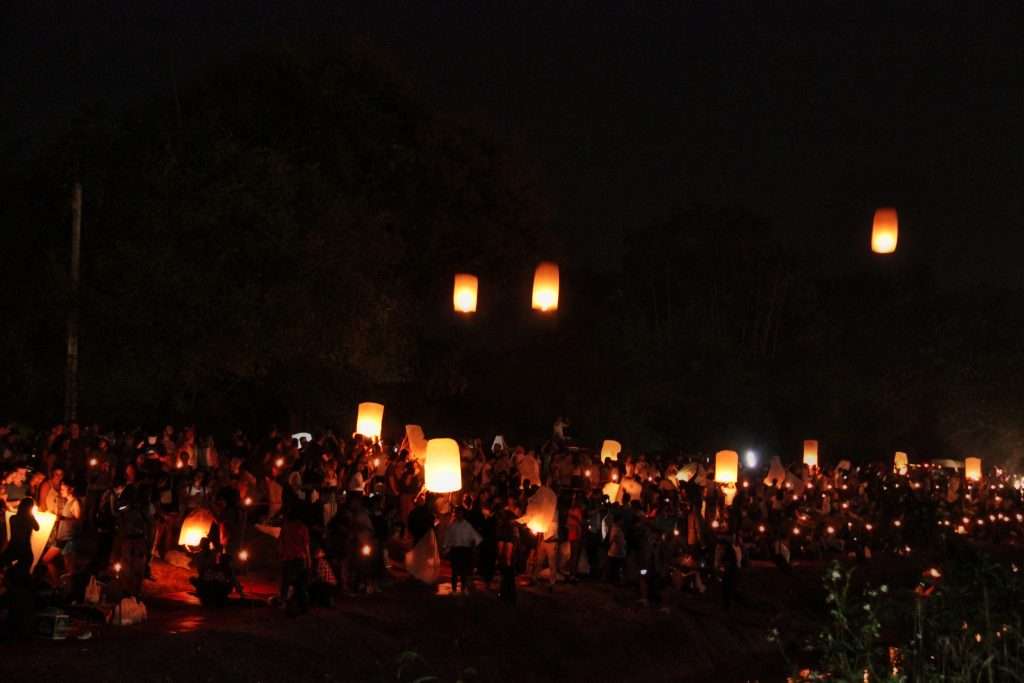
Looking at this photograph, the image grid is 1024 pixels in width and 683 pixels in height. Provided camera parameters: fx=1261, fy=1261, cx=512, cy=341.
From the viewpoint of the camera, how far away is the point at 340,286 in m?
23.0

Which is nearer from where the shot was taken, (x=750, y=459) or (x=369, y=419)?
(x=369, y=419)

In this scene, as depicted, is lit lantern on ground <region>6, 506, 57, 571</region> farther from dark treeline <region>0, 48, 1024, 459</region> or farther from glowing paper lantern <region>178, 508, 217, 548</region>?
dark treeline <region>0, 48, 1024, 459</region>

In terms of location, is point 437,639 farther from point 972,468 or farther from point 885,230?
point 972,468

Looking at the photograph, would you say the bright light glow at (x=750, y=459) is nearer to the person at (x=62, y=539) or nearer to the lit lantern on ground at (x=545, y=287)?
the lit lantern on ground at (x=545, y=287)

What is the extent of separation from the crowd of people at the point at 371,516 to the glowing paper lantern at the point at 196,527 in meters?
0.06

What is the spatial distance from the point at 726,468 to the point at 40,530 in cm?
1481

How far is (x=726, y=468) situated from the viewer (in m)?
25.4

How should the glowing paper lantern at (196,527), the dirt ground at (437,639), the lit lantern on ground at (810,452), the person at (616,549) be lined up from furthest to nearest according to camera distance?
the lit lantern on ground at (810,452)
the person at (616,549)
the glowing paper lantern at (196,527)
the dirt ground at (437,639)

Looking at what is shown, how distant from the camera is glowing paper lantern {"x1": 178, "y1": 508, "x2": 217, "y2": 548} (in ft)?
52.7

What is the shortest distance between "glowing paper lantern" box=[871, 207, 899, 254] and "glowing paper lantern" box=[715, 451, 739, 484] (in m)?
9.16

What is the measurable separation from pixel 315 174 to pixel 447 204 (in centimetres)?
599

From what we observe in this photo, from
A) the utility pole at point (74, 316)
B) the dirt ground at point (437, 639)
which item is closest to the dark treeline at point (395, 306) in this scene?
the utility pole at point (74, 316)

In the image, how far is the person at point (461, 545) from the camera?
1705cm

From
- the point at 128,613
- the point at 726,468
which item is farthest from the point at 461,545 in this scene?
the point at 726,468
